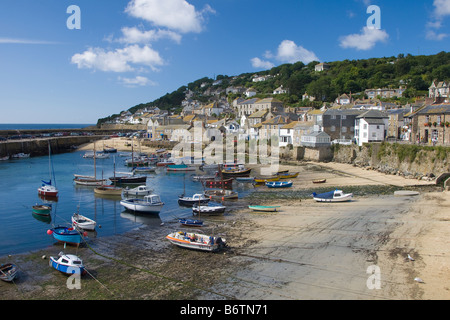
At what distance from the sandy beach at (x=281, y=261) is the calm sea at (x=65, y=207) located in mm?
2223

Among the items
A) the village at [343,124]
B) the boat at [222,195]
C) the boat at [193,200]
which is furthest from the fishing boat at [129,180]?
the village at [343,124]

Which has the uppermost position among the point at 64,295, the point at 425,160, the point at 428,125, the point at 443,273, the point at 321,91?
the point at 321,91

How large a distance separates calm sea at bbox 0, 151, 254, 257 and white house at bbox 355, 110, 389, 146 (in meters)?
21.0

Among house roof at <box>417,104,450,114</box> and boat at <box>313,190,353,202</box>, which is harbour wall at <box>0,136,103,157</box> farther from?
house roof at <box>417,104,450,114</box>

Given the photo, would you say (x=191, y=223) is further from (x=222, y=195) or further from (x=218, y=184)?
(x=218, y=184)

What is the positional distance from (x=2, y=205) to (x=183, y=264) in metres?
22.5

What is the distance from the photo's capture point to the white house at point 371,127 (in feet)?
163

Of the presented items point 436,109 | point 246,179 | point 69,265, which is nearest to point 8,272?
point 69,265

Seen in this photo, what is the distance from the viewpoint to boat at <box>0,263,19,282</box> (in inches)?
632

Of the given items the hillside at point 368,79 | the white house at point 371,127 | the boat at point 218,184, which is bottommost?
the boat at point 218,184

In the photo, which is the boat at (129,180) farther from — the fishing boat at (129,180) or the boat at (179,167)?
the boat at (179,167)
